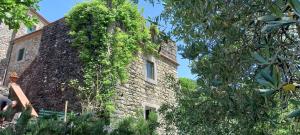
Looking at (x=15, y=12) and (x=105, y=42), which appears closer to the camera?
(x=15, y=12)

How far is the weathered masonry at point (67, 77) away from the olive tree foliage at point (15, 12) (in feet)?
13.0

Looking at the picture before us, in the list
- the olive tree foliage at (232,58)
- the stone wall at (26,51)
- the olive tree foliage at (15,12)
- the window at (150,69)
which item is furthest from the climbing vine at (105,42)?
the olive tree foliage at (232,58)

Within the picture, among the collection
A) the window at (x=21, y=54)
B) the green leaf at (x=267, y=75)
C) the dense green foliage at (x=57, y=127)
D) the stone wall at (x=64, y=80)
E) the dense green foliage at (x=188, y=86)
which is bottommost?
the dense green foliage at (x=57, y=127)

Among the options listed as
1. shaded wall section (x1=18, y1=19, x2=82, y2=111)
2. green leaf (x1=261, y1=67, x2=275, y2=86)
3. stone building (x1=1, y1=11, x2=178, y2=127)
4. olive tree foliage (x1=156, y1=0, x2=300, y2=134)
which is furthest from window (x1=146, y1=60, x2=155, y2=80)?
green leaf (x1=261, y1=67, x2=275, y2=86)

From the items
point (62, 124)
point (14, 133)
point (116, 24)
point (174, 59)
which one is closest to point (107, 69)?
point (116, 24)

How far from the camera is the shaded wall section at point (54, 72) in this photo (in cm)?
1130

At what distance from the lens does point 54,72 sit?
1209cm

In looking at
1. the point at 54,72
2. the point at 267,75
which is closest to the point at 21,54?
the point at 54,72

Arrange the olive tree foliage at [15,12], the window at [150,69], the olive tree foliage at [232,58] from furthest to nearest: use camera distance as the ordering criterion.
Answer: the window at [150,69]
the olive tree foliage at [15,12]
the olive tree foliage at [232,58]

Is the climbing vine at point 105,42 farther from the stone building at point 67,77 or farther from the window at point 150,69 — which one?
the window at point 150,69

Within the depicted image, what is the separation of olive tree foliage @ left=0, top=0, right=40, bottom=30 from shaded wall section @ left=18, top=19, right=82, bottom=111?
3.95m

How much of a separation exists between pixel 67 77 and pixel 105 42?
183 cm

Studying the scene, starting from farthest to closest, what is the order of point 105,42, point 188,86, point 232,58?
point 105,42, point 188,86, point 232,58

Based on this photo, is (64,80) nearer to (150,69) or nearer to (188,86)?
(150,69)
